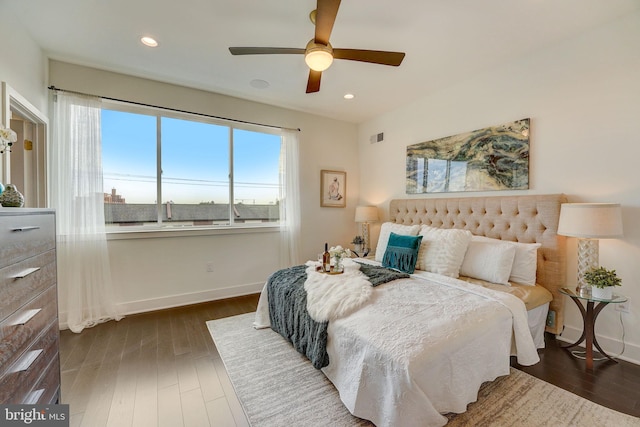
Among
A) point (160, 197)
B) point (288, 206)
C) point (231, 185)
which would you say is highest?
point (231, 185)

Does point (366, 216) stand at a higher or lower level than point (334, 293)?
higher

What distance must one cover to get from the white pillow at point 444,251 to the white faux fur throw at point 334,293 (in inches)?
29.6

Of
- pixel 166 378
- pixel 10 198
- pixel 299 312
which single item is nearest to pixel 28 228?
pixel 10 198

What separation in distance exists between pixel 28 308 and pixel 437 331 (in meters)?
2.03

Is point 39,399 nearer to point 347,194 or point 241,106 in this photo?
point 241,106

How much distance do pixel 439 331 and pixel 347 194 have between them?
10.9ft

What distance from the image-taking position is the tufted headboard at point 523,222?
2330 millimetres

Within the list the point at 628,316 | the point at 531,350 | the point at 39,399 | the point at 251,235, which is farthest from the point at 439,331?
the point at 251,235

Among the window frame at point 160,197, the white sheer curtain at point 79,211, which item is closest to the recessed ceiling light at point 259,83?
the window frame at point 160,197

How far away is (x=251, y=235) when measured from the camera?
3.77 meters

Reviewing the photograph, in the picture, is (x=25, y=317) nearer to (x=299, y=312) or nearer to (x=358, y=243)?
(x=299, y=312)

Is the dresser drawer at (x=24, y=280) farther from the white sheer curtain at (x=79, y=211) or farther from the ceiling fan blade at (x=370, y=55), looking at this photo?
the ceiling fan blade at (x=370, y=55)

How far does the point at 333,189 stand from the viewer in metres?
4.42

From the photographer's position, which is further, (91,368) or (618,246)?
(618,246)
